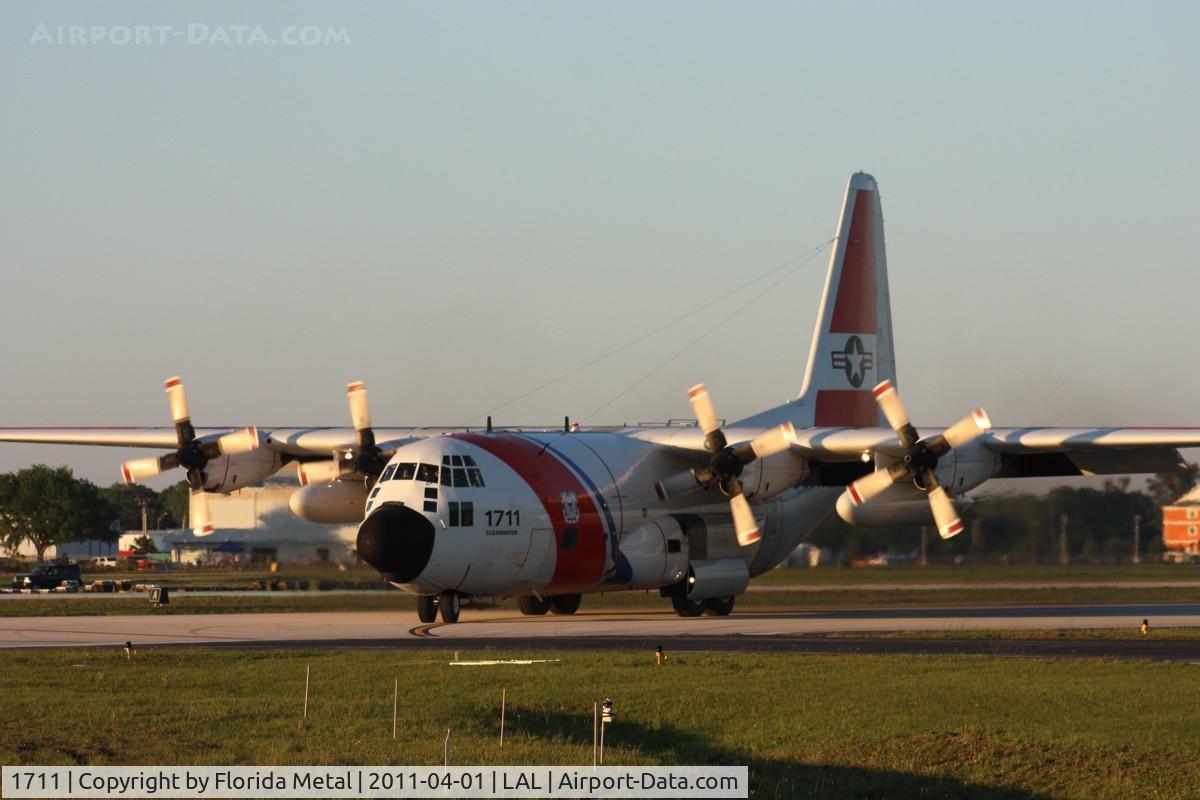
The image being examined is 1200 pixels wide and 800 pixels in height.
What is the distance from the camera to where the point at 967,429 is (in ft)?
113

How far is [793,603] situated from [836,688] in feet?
67.4

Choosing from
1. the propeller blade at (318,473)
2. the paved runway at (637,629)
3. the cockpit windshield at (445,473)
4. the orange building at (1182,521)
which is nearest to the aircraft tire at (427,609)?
the paved runway at (637,629)

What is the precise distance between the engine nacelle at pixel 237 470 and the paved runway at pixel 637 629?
3.23 m

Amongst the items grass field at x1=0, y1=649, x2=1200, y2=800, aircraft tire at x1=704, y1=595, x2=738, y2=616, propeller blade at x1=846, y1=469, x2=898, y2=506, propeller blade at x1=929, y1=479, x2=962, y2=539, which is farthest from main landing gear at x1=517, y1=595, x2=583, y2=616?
grass field at x1=0, y1=649, x2=1200, y2=800

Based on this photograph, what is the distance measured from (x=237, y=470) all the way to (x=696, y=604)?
11383 mm

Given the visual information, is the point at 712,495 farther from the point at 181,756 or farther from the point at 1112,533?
the point at 181,756

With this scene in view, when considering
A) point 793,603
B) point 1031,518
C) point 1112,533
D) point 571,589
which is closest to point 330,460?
point 571,589

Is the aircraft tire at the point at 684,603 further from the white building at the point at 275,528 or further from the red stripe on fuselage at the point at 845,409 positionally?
the white building at the point at 275,528

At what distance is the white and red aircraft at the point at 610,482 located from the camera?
32906 millimetres

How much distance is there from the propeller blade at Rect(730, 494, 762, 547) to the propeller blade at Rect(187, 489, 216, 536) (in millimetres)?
11645

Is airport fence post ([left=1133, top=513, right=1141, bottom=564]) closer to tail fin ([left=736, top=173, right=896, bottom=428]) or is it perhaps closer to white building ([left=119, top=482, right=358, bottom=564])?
tail fin ([left=736, top=173, right=896, bottom=428])

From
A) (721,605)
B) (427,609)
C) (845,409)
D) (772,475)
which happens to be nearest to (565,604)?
(721,605)

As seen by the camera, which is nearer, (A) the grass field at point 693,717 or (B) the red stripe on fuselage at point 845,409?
(A) the grass field at point 693,717

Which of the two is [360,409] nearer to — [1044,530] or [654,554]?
[654,554]
